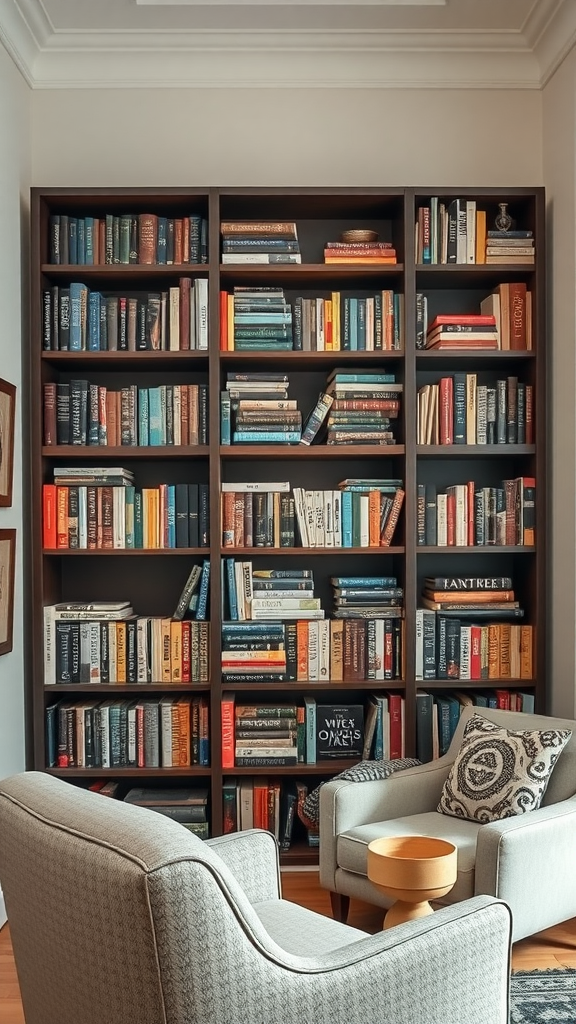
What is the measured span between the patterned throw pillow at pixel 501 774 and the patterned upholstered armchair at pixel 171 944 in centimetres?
105

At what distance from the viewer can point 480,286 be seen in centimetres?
373

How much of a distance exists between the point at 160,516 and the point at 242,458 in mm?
422

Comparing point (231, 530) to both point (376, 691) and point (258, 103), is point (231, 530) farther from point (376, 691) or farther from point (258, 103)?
point (258, 103)

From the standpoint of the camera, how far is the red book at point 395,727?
11.5ft

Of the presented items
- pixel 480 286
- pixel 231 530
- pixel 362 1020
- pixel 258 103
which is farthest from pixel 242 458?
pixel 362 1020

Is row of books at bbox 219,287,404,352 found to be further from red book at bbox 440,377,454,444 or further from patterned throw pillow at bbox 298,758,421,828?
patterned throw pillow at bbox 298,758,421,828

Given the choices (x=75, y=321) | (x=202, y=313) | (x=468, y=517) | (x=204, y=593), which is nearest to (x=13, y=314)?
(x=75, y=321)

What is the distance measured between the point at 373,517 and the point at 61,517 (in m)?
1.16

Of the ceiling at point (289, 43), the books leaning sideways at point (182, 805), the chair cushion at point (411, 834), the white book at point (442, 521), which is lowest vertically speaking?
the books leaning sideways at point (182, 805)

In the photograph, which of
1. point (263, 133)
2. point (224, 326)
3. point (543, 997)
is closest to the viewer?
point (543, 997)

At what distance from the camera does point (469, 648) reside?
3510 millimetres

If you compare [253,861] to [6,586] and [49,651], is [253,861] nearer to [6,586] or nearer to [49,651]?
[6,586]

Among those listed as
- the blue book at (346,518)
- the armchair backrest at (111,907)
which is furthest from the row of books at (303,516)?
the armchair backrest at (111,907)

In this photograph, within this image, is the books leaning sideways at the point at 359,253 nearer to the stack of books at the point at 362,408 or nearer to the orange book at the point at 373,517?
the stack of books at the point at 362,408
